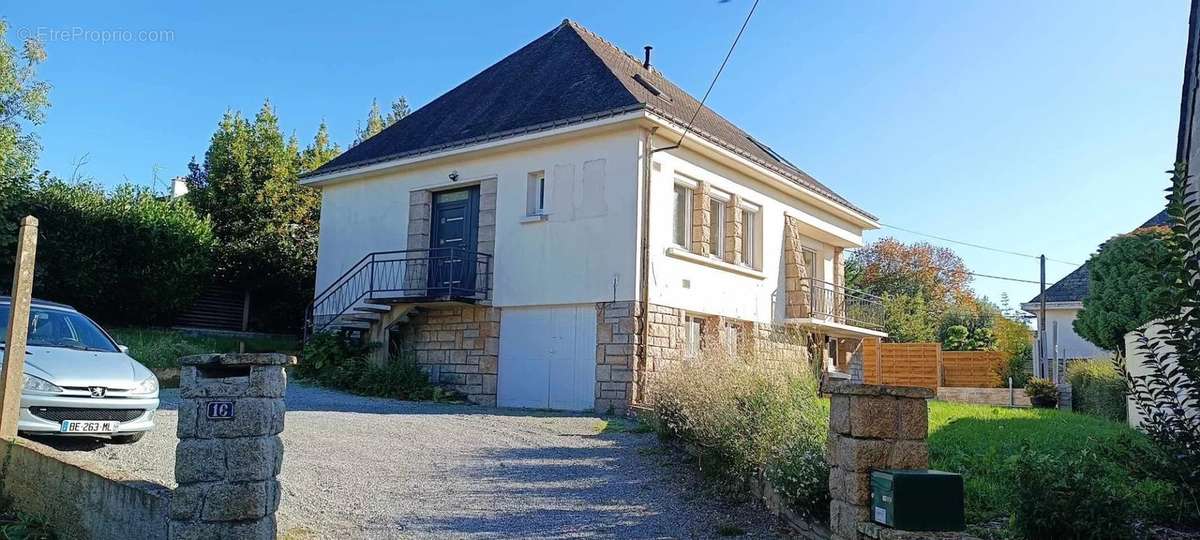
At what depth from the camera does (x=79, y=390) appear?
331 inches

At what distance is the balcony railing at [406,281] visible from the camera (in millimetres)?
16516

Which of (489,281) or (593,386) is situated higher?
(489,281)

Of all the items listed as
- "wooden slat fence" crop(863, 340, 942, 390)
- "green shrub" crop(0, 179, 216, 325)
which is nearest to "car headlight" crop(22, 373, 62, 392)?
"green shrub" crop(0, 179, 216, 325)

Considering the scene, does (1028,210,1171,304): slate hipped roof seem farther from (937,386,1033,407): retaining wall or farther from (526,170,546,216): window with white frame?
(526,170,546,216): window with white frame

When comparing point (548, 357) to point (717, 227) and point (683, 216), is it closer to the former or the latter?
point (683, 216)

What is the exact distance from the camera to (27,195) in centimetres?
1900

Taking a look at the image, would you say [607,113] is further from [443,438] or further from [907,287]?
[907,287]

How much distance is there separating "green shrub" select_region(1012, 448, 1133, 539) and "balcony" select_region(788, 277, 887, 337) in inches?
529

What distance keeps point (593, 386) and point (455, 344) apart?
3155 mm

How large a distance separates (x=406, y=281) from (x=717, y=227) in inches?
236

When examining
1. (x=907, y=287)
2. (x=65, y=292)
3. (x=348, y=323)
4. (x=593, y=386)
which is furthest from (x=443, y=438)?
(x=907, y=287)

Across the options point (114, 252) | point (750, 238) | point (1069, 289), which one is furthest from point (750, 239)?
point (1069, 289)

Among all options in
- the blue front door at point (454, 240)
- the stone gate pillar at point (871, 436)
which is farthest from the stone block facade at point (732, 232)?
the stone gate pillar at point (871, 436)

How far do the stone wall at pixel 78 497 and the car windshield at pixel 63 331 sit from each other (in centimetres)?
152
